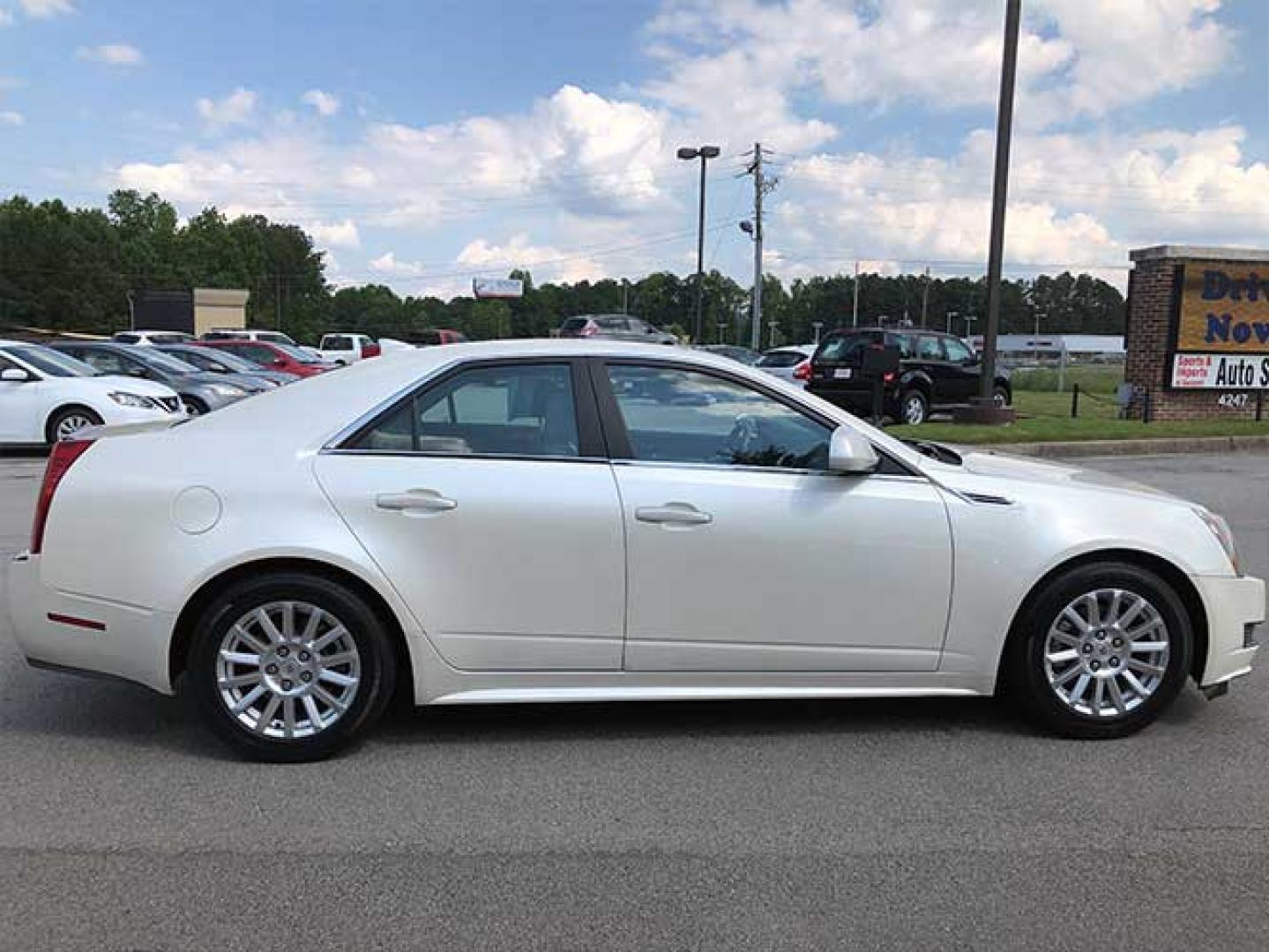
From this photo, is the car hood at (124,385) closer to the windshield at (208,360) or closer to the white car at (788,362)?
the windshield at (208,360)

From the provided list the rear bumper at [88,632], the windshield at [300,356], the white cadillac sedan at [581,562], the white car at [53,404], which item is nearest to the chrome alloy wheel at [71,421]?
the white car at [53,404]

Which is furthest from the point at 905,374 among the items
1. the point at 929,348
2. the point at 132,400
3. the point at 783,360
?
the point at 132,400

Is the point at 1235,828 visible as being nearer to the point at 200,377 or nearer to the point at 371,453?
the point at 371,453

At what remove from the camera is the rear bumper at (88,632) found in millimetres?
3902

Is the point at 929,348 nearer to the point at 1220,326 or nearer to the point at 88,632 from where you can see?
the point at 1220,326

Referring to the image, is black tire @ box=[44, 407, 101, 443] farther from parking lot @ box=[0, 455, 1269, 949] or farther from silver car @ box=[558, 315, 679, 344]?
silver car @ box=[558, 315, 679, 344]

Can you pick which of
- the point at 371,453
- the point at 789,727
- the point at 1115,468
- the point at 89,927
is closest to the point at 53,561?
the point at 371,453

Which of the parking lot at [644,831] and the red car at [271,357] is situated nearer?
the parking lot at [644,831]

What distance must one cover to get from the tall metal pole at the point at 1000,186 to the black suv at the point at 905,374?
1.63 metres

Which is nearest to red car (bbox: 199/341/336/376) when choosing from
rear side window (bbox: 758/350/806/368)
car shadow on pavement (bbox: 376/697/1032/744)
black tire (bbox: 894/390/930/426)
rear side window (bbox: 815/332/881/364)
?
rear side window (bbox: 758/350/806/368)

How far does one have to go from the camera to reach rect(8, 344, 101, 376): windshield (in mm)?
14156

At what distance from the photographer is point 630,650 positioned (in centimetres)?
402

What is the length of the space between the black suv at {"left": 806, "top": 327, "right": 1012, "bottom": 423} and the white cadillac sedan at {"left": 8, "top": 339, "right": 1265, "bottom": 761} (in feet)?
45.9

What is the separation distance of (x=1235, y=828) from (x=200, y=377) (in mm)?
16721
